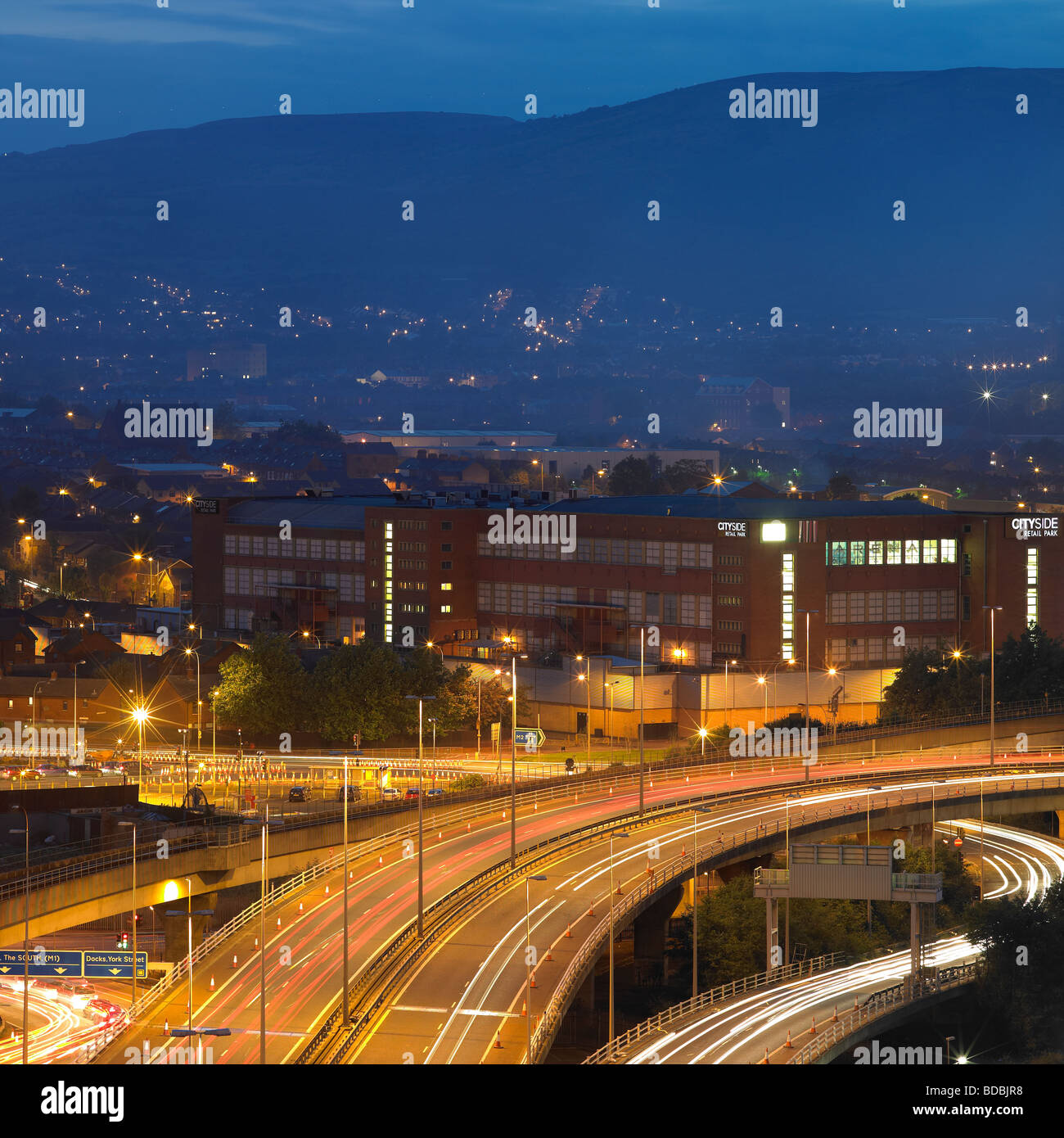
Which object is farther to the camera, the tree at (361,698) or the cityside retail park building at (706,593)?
the cityside retail park building at (706,593)

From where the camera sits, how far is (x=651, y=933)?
59.4 m

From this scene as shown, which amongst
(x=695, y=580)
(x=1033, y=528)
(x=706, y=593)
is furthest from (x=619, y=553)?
(x=1033, y=528)

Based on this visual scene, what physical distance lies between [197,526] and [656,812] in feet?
209

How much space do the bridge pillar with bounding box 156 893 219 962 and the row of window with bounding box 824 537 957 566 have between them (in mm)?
44798

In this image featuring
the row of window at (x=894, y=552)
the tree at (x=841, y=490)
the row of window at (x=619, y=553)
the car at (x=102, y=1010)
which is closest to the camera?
the car at (x=102, y=1010)

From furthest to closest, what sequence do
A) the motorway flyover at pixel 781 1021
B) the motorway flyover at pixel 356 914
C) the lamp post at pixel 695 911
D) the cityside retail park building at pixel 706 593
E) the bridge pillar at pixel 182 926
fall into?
the cityside retail park building at pixel 706 593 → the bridge pillar at pixel 182 926 → the lamp post at pixel 695 911 → the motorway flyover at pixel 356 914 → the motorway flyover at pixel 781 1021

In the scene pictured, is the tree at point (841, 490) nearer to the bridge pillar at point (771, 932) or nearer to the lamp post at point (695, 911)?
the lamp post at point (695, 911)

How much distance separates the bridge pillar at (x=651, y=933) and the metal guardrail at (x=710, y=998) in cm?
551

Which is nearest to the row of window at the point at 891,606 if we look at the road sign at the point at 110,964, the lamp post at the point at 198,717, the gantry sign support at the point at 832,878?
the lamp post at the point at 198,717

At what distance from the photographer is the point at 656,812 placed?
211 ft

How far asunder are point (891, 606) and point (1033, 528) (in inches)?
341

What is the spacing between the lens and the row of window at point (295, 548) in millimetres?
113250

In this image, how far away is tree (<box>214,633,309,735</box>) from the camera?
8731 cm
